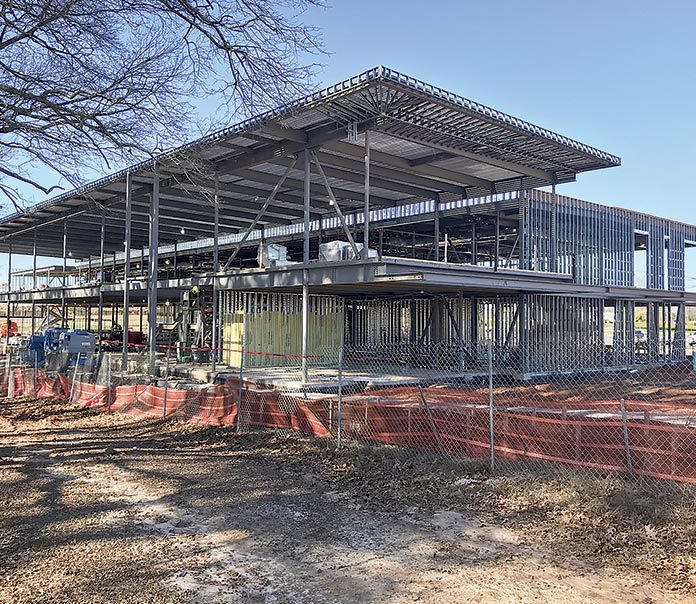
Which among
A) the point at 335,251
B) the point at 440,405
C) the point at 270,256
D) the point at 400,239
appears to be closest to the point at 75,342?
the point at 270,256

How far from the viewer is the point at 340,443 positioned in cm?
1023

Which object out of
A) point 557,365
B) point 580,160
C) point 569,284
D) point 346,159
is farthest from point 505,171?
point 557,365

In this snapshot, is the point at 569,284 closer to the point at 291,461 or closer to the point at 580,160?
the point at 580,160

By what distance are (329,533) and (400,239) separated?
23.9m

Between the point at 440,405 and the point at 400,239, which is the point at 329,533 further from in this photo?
the point at 400,239

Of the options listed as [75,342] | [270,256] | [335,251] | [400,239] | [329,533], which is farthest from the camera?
[400,239]

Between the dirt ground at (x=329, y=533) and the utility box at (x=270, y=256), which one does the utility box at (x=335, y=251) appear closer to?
the utility box at (x=270, y=256)

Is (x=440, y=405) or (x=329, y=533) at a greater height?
Answer: (x=440, y=405)

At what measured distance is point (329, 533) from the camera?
21.8 ft

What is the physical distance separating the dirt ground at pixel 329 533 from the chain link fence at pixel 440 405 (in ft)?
1.72

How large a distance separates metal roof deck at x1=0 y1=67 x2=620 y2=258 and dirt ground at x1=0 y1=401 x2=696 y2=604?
230 inches

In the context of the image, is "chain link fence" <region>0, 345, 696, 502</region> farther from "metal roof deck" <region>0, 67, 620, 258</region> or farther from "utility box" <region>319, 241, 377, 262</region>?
"metal roof deck" <region>0, 67, 620, 258</region>

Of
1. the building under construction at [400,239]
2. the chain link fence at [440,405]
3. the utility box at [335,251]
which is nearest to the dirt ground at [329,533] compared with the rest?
the chain link fence at [440,405]

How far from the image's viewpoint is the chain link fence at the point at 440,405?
8.00m
